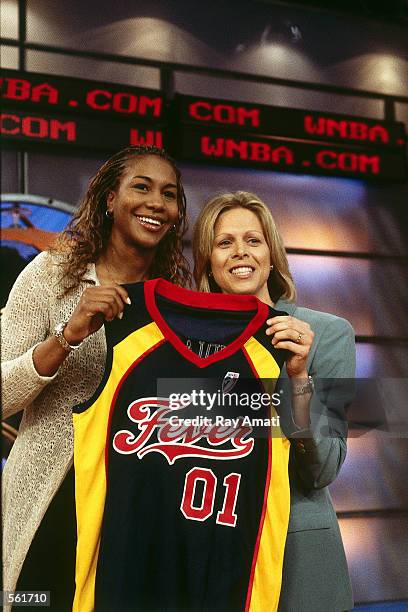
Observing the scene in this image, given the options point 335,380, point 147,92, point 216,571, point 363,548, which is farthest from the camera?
point 147,92

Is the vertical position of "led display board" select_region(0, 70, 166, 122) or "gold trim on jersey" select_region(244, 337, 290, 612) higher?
"led display board" select_region(0, 70, 166, 122)

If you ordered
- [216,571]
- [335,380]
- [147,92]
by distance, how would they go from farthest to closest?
[147,92] → [335,380] → [216,571]

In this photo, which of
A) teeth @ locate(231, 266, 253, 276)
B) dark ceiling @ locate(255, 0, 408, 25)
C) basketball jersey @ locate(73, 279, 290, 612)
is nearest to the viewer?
basketball jersey @ locate(73, 279, 290, 612)

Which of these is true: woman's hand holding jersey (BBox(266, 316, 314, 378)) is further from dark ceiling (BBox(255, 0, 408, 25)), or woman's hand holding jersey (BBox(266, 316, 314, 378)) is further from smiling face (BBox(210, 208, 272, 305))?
dark ceiling (BBox(255, 0, 408, 25))

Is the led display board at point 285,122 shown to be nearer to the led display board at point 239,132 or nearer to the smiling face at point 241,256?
the led display board at point 239,132

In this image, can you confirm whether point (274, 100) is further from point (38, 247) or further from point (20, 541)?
point (20, 541)

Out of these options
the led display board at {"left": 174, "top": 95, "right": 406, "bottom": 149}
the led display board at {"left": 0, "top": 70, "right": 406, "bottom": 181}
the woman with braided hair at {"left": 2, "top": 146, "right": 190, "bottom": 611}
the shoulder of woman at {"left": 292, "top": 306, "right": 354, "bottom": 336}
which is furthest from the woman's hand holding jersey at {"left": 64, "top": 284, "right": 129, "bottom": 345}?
the led display board at {"left": 174, "top": 95, "right": 406, "bottom": 149}

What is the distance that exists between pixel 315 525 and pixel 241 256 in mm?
401

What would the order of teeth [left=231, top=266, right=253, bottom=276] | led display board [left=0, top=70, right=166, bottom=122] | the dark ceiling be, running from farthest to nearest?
the dark ceiling
led display board [left=0, top=70, right=166, bottom=122]
teeth [left=231, top=266, right=253, bottom=276]

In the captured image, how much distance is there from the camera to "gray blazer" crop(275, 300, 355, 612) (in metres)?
0.88

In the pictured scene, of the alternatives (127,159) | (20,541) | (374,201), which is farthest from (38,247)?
(374,201)

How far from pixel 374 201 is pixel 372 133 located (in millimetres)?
146

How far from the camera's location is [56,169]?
1.17m

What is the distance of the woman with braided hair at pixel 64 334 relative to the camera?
86cm
